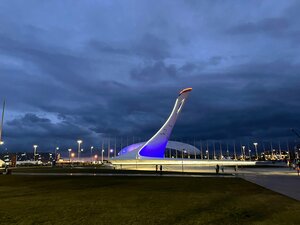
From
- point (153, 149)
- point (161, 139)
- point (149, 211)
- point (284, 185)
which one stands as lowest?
point (284, 185)

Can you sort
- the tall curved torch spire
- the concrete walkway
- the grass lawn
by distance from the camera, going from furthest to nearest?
1. the tall curved torch spire
2. the concrete walkway
3. the grass lawn

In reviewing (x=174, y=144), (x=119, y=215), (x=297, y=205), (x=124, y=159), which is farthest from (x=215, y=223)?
(x=174, y=144)

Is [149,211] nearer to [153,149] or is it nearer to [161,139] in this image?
[153,149]

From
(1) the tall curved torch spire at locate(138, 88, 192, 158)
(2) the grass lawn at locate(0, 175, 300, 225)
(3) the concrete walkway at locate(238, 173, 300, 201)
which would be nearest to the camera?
(2) the grass lawn at locate(0, 175, 300, 225)

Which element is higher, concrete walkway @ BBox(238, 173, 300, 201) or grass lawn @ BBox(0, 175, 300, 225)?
grass lawn @ BBox(0, 175, 300, 225)

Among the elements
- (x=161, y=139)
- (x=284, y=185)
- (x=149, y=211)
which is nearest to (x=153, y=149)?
(x=161, y=139)

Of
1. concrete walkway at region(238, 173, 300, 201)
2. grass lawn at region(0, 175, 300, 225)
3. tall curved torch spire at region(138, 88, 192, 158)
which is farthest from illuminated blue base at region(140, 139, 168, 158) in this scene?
grass lawn at region(0, 175, 300, 225)

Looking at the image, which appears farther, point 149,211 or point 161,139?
point 161,139

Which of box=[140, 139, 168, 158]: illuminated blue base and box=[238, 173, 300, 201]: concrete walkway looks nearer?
box=[238, 173, 300, 201]: concrete walkway

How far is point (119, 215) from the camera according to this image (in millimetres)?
9859

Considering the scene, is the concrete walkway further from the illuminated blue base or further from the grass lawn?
the illuminated blue base

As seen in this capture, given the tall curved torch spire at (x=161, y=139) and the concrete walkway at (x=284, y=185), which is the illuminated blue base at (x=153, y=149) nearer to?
the tall curved torch spire at (x=161, y=139)

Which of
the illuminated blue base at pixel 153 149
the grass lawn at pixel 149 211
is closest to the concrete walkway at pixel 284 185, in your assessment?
the grass lawn at pixel 149 211

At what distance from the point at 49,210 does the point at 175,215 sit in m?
4.84
